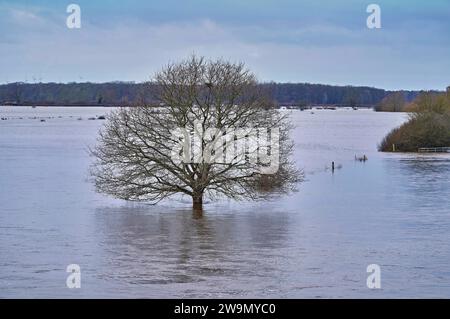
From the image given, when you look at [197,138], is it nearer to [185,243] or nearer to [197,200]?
[197,200]

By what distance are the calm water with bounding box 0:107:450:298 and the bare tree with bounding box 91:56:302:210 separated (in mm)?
1689

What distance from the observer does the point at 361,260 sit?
107 ft

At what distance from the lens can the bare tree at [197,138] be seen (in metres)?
48.3

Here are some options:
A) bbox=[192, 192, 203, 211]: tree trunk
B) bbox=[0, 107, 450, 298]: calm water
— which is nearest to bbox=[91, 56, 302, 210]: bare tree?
bbox=[192, 192, 203, 211]: tree trunk

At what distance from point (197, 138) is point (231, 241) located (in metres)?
12.2

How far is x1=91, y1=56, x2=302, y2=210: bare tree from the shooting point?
158ft

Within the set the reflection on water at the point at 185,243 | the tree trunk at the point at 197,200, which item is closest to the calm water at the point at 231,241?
the reflection on water at the point at 185,243

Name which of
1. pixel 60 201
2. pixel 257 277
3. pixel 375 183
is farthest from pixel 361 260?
pixel 375 183

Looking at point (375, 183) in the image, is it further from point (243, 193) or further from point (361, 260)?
point (361, 260)

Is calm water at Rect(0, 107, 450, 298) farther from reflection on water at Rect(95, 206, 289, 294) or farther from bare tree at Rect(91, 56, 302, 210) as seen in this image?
bare tree at Rect(91, 56, 302, 210)

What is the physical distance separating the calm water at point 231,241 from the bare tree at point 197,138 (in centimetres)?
169

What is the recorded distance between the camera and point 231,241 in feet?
124

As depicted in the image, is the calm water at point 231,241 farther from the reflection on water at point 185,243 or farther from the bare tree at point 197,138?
the bare tree at point 197,138

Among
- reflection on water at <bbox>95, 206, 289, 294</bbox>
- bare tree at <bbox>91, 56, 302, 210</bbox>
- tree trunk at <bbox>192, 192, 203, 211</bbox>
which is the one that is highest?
bare tree at <bbox>91, 56, 302, 210</bbox>
